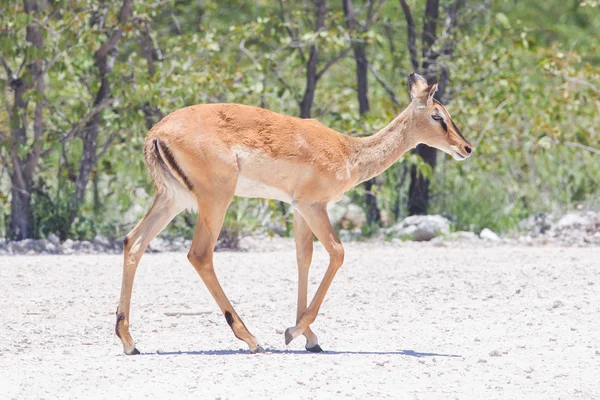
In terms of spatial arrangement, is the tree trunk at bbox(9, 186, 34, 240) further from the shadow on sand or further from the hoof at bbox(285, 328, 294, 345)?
the hoof at bbox(285, 328, 294, 345)

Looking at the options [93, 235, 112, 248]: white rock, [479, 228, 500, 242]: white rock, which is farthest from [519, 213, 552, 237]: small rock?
[93, 235, 112, 248]: white rock

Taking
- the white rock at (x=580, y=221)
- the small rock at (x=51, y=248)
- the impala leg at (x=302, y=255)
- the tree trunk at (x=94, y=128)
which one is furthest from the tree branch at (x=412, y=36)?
the impala leg at (x=302, y=255)

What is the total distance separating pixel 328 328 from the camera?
8.78 metres

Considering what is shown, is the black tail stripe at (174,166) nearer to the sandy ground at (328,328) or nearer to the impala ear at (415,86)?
the sandy ground at (328,328)

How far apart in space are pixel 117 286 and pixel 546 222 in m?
6.37

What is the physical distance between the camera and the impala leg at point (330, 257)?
7.70m

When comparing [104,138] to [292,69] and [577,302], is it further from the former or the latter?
[577,302]

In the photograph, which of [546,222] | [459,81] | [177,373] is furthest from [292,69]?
[177,373]

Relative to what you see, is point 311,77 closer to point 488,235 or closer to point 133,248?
point 488,235

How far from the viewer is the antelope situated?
752cm

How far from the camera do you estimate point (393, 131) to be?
330 inches

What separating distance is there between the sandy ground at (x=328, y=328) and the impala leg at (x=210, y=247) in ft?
0.52

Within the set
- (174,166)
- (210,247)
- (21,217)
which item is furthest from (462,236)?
(174,166)

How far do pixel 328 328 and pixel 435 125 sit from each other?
175 centimetres
